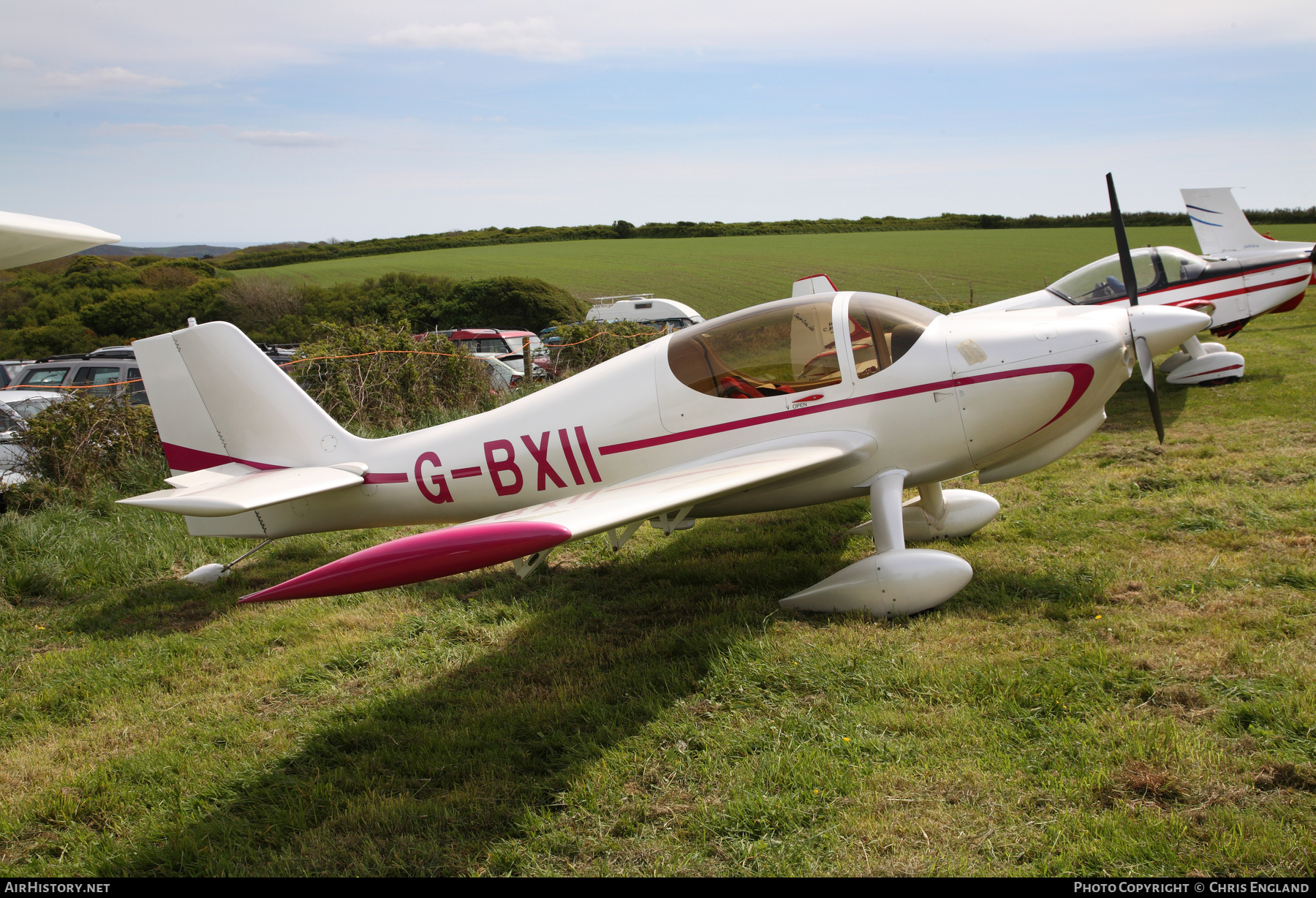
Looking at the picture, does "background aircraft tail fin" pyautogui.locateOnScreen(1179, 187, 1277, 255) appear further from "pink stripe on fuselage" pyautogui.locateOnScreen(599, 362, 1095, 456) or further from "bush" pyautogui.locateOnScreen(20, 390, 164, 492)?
"bush" pyautogui.locateOnScreen(20, 390, 164, 492)

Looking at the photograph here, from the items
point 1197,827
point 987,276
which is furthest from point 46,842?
point 987,276

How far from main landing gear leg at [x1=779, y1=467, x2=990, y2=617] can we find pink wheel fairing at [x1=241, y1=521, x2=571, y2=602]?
217 centimetres

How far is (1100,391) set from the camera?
5.21 meters

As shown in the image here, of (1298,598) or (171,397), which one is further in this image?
(171,397)

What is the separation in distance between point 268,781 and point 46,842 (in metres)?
0.85

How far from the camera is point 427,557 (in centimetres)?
329

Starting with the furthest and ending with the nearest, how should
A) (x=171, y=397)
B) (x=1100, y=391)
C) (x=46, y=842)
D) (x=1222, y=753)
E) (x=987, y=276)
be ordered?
(x=987, y=276)
(x=171, y=397)
(x=1100, y=391)
(x=46, y=842)
(x=1222, y=753)

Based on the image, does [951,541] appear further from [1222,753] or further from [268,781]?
[268,781]

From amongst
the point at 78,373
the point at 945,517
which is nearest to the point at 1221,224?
the point at 945,517

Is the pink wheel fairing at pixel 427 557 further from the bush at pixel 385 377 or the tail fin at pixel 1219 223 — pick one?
the tail fin at pixel 1219 223

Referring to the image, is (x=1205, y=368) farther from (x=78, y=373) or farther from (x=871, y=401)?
(x=78, y=373)

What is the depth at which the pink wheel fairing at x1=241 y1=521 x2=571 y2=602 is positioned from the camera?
10.4ft

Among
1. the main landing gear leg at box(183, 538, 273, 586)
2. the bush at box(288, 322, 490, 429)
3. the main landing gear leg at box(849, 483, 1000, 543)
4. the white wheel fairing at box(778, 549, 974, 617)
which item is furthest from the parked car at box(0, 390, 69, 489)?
the main landing gear leg at box(849, 483, 1000, 543)

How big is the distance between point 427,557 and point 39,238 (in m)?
3.86
